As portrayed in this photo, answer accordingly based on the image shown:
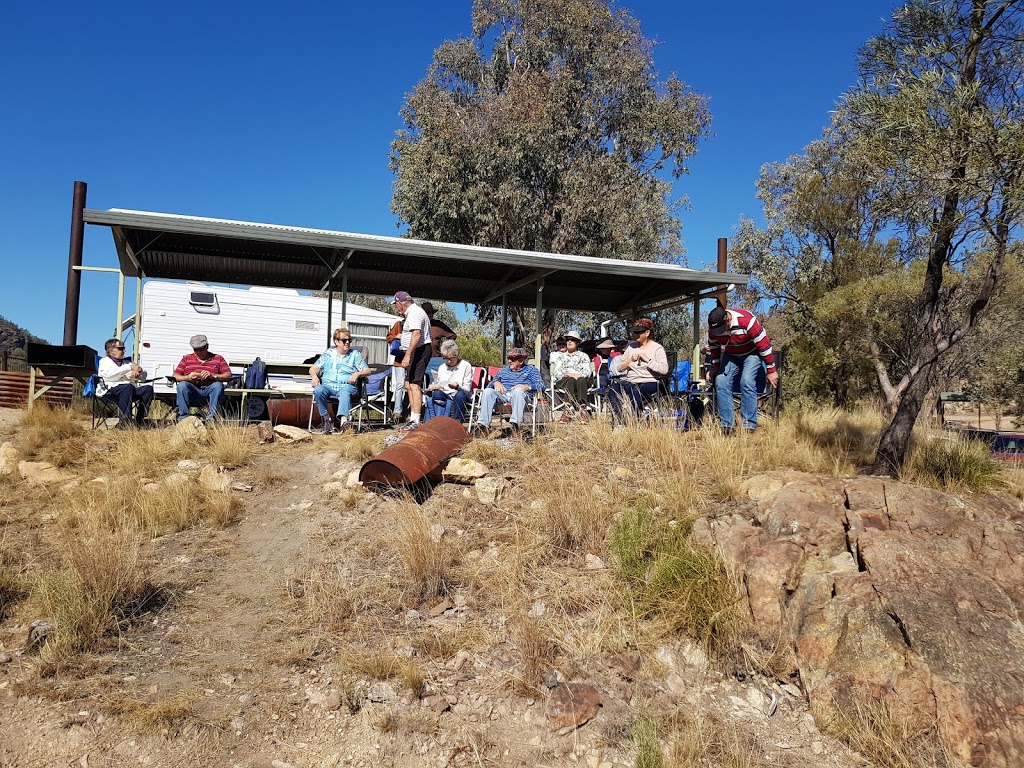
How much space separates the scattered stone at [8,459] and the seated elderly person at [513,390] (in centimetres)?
437

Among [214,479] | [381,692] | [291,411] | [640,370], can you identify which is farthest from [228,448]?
[640,370]

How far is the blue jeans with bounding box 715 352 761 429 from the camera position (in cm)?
729

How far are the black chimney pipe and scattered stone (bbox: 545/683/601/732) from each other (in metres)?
13.0

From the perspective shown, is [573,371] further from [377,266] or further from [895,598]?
[895,598]

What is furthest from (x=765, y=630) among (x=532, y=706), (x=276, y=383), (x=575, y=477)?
(x=276, y=383)

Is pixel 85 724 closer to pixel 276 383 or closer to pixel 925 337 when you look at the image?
pixel 925 337

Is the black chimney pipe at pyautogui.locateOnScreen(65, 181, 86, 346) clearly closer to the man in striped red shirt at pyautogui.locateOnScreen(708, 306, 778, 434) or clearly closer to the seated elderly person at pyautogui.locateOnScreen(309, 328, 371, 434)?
the seated elderly person at pyautogui.locateOnScreen(309, 328, 371, 434)

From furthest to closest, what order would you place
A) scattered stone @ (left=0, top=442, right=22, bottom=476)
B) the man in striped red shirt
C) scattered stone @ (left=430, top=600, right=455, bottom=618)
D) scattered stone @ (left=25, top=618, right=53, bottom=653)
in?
the man in striped red shirt → scattered stone @ (left=0, top=442, right=22, bottom=476) → scattered stone @ (left=430, top=600, right=455, bottom=618) → scattered stone @ (left=25, top=618, right=53, bottom=653)

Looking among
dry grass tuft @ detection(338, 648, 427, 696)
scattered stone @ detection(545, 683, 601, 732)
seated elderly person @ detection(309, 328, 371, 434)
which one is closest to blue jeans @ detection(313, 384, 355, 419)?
seated elderly person @ detection(309, 328, 371, 434)

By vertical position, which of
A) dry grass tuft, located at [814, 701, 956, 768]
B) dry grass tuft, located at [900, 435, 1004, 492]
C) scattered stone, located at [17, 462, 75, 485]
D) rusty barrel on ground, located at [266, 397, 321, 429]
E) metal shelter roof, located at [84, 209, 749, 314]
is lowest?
dry grass tuft, located at [814, 701, 956, 768]

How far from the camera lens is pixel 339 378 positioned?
27.8 ft

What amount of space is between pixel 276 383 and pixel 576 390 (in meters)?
5.48

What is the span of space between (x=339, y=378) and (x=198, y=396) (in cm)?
174

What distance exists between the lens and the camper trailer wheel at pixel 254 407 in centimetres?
953
